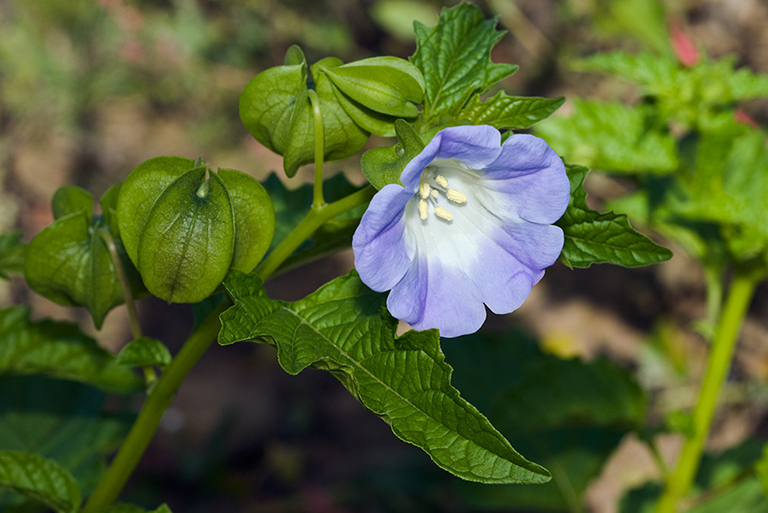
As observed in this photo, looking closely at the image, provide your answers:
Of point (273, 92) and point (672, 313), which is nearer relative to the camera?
point (273, 92)

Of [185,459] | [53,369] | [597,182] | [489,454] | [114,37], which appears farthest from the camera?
[114,37]

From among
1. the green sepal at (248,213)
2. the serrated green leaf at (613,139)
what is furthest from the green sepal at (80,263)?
the serrated green leaf at (613,139)

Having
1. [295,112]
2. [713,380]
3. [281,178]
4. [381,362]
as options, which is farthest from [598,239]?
[281,178]

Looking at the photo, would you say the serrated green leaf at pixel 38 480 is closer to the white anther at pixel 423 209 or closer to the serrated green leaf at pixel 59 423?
the serrated green leaf at pixel 59 423

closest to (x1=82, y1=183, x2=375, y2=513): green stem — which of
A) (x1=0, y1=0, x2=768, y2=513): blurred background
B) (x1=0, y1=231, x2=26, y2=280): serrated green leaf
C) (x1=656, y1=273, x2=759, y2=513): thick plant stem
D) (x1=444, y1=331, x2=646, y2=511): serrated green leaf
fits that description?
(x1=0, y1=231, x2=26, y2=280): serrated green leaf

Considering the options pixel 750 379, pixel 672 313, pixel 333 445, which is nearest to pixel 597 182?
pixel 672 313

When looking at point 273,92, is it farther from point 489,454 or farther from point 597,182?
point 597,182
